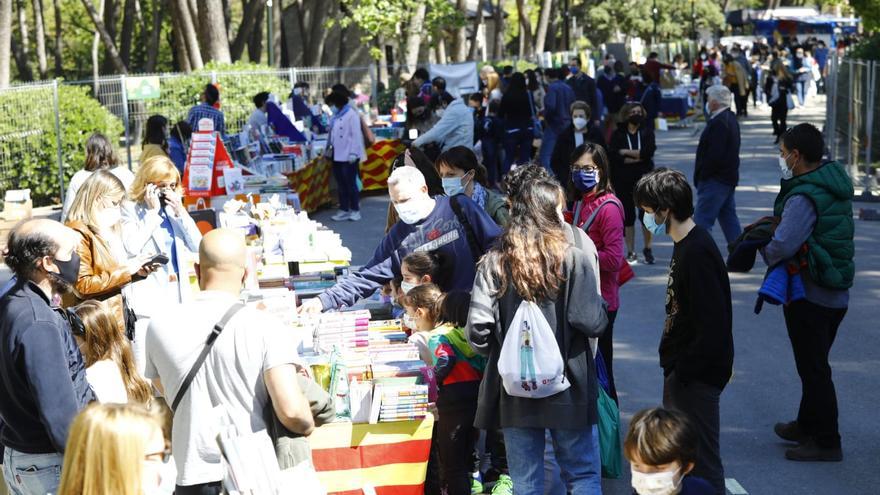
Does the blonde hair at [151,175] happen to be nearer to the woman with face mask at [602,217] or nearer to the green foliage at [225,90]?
the woman with face mask at [602,217]

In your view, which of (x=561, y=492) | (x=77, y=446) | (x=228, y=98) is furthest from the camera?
(x=228, y=98)

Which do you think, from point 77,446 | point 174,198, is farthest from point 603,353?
point 77,446

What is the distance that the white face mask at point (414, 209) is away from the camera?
6.93 metres

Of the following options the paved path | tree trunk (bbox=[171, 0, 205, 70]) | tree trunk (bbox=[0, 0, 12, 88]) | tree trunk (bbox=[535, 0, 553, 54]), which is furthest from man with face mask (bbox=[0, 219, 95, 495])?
tree trunk (bbox=[535, 0, 553, 54])

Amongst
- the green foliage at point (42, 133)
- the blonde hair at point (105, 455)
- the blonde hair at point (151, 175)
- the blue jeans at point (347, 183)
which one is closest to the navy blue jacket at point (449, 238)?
the blonde hair at point (151, 175)

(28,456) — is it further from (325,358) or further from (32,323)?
(325,358)

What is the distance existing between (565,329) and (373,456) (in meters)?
1.33

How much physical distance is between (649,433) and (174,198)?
4921mm

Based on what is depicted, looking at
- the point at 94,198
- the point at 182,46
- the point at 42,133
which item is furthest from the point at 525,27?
the point at 94,198

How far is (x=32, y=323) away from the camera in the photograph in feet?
15.4

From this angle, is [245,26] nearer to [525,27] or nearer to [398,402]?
[525,27]

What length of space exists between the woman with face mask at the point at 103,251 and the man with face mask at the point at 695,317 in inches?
128

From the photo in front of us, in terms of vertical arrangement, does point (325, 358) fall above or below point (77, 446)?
below

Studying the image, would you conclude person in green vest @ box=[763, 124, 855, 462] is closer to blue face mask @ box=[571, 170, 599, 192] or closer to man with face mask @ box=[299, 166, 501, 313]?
blue face mask @ box=[571, 170, 599, 192]
